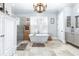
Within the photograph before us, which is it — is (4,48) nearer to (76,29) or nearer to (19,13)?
(19,13)

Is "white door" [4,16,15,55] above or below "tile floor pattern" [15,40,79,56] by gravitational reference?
above

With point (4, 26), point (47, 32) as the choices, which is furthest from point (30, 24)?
point (4, 26)

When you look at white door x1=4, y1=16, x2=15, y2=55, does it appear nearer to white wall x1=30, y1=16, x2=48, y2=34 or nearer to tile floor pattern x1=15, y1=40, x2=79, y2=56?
tile floor pattern x1=15, y1=40, x2=79, y2=56

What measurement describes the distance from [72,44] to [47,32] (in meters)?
1.78

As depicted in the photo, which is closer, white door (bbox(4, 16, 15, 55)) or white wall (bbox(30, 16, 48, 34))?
white door (bbox(4, 16, 15, 55))

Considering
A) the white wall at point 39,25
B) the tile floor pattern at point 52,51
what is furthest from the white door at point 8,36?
the white wall at point 39,25

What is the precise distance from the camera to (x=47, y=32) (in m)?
2.56

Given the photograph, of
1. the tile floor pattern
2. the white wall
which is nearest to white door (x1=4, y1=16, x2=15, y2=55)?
the tile floor pattern

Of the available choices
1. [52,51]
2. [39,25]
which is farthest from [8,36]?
[52,51]

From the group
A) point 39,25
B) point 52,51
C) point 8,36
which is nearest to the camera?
point 8,36

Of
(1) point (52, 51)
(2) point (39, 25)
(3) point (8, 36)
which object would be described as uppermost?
(2) point (39, 25)

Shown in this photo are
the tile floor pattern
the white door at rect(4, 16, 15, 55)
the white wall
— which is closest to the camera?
the white door at rect(4, 16, 15, 55)

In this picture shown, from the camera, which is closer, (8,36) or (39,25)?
(8,36)

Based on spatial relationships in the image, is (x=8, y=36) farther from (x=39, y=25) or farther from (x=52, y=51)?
(x=52, y=51)
